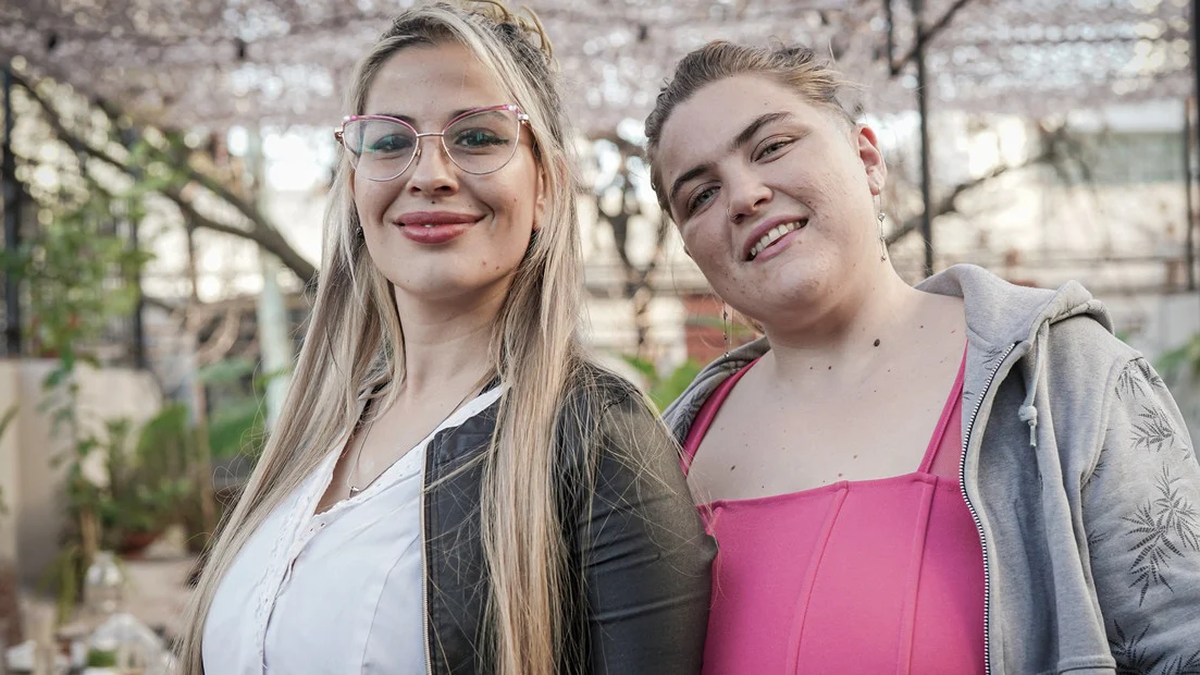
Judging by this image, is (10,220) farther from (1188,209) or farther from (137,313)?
(1188,209)

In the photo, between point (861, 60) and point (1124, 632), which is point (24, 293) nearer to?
point (861, 60)

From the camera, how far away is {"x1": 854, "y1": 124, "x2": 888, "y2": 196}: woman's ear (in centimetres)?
208

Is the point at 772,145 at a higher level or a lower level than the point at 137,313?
higher

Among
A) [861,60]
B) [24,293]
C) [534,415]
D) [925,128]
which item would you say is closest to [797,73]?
[534,415]

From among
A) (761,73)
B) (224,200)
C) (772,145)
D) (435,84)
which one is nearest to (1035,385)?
(772,145)

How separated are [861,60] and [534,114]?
242 inches

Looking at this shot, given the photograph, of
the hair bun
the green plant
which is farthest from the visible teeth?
the green plant

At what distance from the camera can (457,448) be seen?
1704 mm

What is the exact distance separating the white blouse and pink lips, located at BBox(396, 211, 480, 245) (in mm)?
235

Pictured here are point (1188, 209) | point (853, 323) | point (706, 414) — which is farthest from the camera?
point (1188, 209)

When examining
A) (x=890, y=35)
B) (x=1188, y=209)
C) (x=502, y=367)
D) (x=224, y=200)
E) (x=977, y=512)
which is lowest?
(x=977, y=512)

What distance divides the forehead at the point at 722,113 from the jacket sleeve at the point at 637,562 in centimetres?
57

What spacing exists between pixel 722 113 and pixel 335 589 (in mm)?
969

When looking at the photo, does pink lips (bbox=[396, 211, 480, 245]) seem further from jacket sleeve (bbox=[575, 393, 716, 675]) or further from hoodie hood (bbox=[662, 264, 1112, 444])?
hoodie hood (bbox=[662, 264, 1112, 444])
